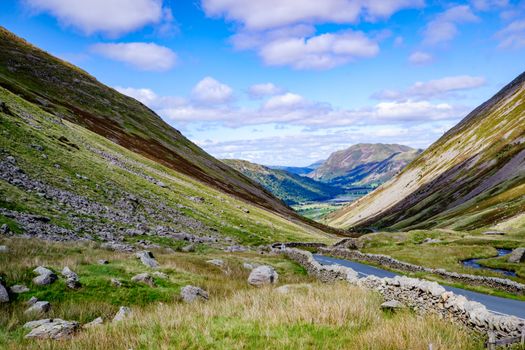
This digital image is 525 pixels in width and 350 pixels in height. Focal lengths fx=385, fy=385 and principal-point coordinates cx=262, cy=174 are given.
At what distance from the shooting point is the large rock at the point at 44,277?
52.6 ft

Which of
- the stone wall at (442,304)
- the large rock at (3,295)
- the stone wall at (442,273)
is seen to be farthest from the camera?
the stone wall at (442,273)

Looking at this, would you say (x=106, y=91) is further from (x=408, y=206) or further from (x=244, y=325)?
(x=244, y=325)

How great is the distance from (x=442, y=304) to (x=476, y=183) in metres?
138

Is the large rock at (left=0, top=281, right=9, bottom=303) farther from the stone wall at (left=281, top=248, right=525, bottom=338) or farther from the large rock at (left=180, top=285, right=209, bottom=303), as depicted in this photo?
the stone wall at (left=281, top=248, right=525, bottom=338)

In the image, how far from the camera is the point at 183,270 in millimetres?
23375

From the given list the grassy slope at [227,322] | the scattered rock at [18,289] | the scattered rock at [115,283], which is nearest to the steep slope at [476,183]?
the grassy slope at [227,322]

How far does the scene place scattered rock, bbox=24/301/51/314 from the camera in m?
13.6

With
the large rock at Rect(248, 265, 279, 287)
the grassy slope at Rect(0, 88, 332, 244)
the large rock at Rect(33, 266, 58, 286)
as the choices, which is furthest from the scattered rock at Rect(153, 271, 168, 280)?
the grassy slope at Rect(0, 88, 332, 244)

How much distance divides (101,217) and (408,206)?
157050 mm

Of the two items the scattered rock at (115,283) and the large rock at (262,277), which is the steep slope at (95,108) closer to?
the large rock at (262,277)

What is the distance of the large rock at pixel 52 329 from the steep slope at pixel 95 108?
8015 cm

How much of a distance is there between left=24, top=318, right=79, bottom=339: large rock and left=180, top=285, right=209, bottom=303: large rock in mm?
6347

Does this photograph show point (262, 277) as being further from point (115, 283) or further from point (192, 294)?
point (115, 283)

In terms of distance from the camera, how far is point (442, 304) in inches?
513
